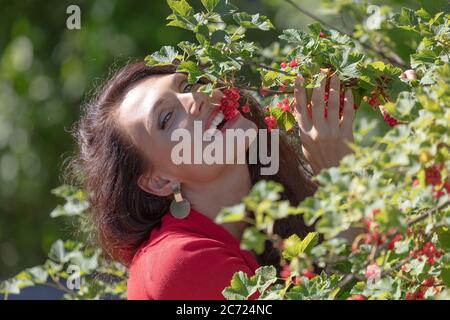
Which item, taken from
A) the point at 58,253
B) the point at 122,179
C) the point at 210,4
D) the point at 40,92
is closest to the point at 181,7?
the point at 210,4

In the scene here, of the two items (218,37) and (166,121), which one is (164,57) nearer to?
(218,37)

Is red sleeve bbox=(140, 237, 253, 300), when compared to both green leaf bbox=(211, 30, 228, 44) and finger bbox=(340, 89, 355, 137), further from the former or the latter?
green leaf bbox=(211, 30, 228, 44)

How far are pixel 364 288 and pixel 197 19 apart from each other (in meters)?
0.60

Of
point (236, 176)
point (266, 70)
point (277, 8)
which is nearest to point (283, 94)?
point (266, 70)

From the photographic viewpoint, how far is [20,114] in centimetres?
466

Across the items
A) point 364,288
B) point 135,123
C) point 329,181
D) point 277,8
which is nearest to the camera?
point 329,181

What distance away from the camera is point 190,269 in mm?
1971

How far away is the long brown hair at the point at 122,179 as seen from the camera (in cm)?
222

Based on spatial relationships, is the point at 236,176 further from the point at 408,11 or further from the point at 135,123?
the point at 408,11

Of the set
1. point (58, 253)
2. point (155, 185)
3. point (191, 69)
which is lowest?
point (58, 253)

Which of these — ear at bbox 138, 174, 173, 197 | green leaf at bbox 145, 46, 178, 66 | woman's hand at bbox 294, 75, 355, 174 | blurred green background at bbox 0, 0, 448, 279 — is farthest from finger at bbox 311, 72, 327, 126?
blurred green background at bbox 0, 0, 448, 279

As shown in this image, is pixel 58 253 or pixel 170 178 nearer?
pixel 170 178

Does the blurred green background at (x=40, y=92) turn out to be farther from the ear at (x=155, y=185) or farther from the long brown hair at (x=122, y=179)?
the ear at (x=155, y=185)

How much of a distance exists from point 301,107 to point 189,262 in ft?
1.25
